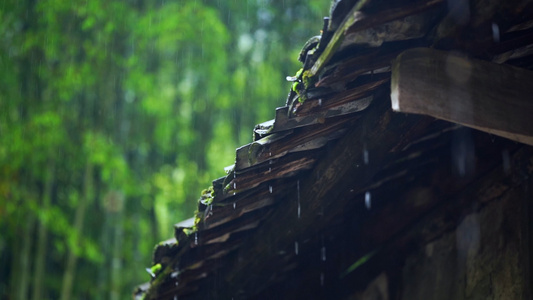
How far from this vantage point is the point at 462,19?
163 centimetres

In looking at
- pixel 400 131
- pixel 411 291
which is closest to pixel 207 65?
pixel 411 291

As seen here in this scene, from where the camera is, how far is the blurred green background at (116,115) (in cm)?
741

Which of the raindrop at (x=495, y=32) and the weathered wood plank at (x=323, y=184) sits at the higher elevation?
the raindrop at (x=495, y=32)

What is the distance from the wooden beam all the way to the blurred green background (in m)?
5.89

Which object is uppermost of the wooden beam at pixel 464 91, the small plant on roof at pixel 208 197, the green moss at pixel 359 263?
the wooden beam at pixel 464 91

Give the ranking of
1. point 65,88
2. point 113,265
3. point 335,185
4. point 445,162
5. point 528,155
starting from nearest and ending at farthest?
point 335,185 → point 528,155 → point 445,162 → point 65,88 → point 113,265

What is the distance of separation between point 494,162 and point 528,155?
152mm

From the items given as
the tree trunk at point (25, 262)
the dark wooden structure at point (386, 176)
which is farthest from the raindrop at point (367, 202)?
the tree trunk at point (25, 262)

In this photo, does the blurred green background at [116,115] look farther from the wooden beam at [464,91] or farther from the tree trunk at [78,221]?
the wooden beam at [464,91]

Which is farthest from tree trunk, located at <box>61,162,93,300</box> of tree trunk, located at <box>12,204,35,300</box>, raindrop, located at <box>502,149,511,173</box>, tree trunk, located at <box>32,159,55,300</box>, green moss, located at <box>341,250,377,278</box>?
raindrop, located at <box>502,149,511,173</box>

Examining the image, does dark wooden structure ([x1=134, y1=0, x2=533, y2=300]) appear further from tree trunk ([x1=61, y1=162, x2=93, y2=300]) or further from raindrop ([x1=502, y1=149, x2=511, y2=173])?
tree trunk ([x1=61, y1=162, x2=93, y2=300])

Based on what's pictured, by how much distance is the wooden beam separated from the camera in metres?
1.61

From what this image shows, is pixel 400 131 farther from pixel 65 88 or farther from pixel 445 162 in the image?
pixel 65 88

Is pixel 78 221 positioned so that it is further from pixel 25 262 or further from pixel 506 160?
pixel 506 160
